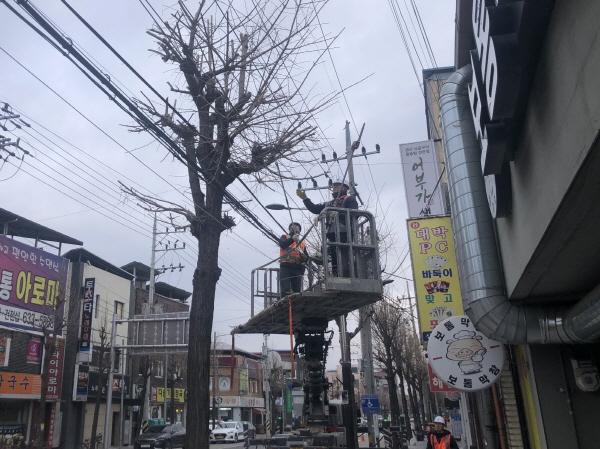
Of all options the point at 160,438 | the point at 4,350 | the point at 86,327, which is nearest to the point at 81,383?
the point at 86,327

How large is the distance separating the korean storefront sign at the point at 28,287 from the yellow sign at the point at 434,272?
1953 cm

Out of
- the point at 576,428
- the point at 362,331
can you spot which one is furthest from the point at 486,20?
the point at 362,331

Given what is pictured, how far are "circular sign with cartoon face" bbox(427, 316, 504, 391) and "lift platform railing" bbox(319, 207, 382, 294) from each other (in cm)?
197

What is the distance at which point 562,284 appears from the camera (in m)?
6.38

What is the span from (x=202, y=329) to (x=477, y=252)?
4.12 metres

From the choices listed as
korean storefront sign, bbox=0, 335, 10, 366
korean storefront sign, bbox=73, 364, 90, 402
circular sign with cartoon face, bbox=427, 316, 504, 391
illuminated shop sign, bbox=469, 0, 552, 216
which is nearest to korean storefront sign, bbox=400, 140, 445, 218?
circular sign with cartoon face, bbox=427, 316, 504, 391

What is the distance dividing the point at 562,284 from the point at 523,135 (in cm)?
239

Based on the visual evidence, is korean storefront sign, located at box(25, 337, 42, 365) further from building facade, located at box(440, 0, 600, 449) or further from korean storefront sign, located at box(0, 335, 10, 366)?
building facade, located at box(440, 0, 600, 449)

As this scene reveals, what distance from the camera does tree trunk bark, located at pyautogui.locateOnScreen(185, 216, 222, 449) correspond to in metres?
7.93

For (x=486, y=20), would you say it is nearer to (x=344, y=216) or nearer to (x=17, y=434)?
(x=344, y=216)

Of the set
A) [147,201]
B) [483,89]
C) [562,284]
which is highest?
[147,201]

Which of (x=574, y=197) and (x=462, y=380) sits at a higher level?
(x=574, y=197)

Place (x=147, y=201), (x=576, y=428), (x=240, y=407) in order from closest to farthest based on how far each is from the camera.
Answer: (x=576, y=428) < (x=147, y=201) < (x=240, y=407)

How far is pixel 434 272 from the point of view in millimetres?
10734
